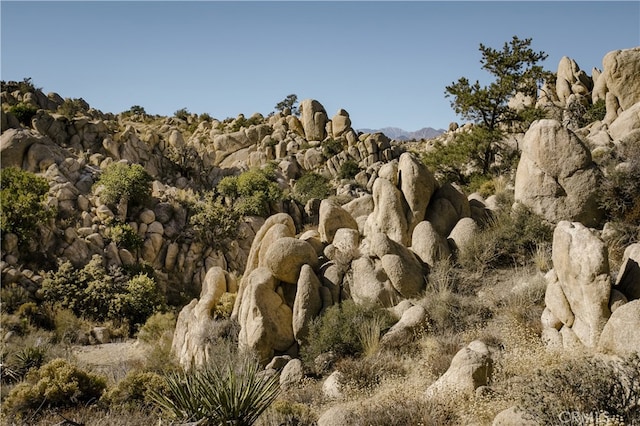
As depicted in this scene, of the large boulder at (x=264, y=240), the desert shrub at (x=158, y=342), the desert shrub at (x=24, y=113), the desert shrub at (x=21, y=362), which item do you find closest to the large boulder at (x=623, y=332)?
the large boulder at (x=264, y=240)

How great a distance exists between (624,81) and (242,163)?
2927cm

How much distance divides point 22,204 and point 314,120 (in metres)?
28.9

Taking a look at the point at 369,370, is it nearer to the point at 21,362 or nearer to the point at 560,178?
the point at 560,178

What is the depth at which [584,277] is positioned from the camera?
7656 mm

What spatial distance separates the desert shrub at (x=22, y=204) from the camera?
62.5 feet

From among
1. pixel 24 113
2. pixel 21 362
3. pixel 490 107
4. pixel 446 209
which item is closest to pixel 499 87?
pixel 490 107

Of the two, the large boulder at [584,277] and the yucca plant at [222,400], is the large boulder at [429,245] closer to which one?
the large boulder at [584,277]

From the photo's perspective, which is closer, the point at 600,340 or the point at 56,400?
the point at 600,340

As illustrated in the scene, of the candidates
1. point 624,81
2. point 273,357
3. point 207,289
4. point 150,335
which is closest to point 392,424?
point 273,357

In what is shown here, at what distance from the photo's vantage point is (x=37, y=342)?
14.4 metres

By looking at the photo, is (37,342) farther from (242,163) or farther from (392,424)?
(242,163)

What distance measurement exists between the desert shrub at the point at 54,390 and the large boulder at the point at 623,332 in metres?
8.92

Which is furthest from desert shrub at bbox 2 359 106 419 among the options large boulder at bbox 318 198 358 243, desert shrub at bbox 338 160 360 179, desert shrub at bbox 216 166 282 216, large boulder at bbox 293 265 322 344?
desert shrub at bbox 338 160 360 179

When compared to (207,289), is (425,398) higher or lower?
lower
